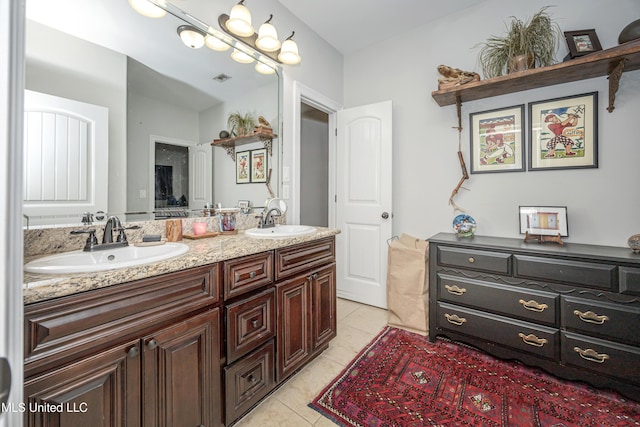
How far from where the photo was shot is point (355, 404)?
58.8 inches

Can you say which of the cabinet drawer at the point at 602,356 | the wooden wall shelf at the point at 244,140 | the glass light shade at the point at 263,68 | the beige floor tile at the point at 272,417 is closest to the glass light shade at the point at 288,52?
the glass light shade at the point at 263,68

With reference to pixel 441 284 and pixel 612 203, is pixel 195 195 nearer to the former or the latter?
pixel 441 284

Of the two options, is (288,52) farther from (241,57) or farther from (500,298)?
(500,298)

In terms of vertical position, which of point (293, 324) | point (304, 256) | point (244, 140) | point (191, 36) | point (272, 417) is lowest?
point (272, 417)

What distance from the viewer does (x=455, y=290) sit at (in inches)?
78.5

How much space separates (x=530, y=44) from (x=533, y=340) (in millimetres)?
2068

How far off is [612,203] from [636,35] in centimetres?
104

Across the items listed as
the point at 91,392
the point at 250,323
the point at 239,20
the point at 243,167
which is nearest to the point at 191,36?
the point at 239,20

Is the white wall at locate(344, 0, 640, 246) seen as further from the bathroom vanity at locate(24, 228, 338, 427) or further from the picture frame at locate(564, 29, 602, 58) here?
the bathroom vanity at locate(24, 228, 338, 427)

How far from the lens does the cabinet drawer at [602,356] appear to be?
148 cm

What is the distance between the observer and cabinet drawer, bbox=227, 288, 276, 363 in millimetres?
1271

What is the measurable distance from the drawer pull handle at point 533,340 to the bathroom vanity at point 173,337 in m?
1.41

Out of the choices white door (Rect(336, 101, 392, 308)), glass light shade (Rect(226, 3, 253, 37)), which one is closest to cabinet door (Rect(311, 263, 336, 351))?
white door (Rect(336, 101, 392, 308))

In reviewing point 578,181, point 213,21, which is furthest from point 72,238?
point 578,181
